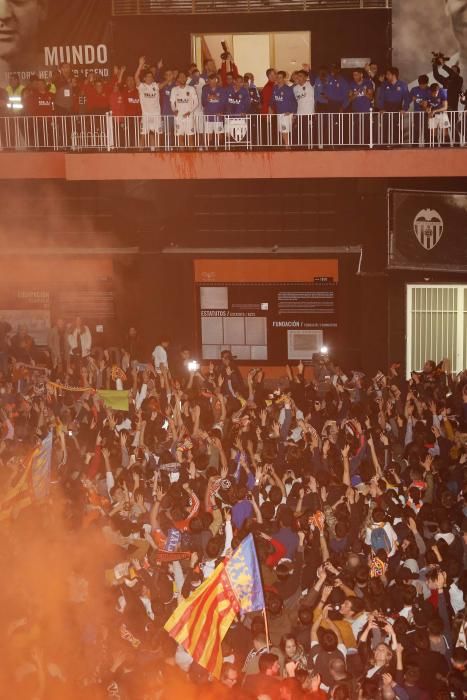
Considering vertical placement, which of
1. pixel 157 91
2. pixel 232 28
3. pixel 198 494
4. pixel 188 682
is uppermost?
pixel 232 28

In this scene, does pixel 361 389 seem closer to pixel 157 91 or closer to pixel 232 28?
pixel 157 91

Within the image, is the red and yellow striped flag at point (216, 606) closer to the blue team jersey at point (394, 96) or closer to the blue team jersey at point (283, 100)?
the blue team jersey at point (283, 100)

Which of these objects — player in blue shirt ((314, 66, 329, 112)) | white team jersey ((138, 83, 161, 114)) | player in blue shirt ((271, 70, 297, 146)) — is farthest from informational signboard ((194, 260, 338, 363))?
white team jersey ((138, 83, 161, 114))

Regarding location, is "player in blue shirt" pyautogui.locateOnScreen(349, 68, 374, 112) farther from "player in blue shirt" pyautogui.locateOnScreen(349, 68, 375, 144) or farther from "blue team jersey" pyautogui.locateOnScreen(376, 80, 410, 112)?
"blue team jersey" pyautogui.locateOnScreen(376, 80, 410, 112)

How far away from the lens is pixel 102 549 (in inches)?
404

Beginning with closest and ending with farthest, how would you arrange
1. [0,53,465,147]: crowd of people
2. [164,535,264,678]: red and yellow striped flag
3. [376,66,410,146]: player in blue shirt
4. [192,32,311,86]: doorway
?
[164,535,264,678]: red and yellow striped flag < [376,66,410,146]: player in blue shirt < [0,53,465,147]: crowd of people < [192,32,311,86]: doorway

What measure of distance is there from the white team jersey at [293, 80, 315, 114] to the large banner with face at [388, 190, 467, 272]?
7.88 feet

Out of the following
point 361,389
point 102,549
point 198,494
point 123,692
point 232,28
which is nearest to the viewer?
point 123,692

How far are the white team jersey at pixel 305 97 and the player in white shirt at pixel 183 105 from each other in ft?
5.37

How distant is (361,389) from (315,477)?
3.55 meters

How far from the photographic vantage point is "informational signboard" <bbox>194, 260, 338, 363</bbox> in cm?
1984

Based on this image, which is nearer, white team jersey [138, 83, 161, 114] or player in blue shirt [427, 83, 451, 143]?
player in blue shirt [427, 83, 451, 143]

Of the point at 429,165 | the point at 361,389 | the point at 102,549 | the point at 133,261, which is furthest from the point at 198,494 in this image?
the point at 133,261

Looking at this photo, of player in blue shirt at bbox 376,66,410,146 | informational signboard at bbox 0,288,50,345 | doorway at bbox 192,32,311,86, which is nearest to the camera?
player in blue shirt at bbox 376,66,410,146
